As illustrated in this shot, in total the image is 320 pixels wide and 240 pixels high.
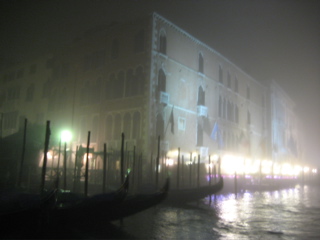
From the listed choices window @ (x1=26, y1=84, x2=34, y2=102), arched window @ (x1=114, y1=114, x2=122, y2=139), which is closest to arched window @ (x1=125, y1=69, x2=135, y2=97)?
arched window @ (x1=114, y1=114, x2=122, y2=139)

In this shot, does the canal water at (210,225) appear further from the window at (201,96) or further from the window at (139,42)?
the window at (201,96)

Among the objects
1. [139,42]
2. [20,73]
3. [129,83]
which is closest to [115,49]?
[139,42]

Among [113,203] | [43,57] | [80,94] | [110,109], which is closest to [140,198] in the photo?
[113,203]

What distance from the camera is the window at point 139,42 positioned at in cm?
2277

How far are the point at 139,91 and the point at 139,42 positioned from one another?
146 inches

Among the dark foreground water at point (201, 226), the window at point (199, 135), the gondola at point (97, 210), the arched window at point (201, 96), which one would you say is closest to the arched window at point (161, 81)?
the arched window at point (201, 96)

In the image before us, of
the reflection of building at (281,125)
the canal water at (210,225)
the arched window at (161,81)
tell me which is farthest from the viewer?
the reflection of building at (281,125)

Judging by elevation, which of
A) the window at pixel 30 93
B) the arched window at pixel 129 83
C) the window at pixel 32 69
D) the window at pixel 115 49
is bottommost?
the arched window at pixel 129 83

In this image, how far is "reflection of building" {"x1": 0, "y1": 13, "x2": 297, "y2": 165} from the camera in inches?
877

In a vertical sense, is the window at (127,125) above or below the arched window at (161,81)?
below

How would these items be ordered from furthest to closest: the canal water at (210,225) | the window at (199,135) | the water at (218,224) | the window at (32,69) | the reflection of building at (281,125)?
the reflection of building at (281,125) < the window at (32,69) < the window at (199,135) < the water at (218,224) < the canal water at (210,225)

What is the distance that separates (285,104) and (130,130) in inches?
1432

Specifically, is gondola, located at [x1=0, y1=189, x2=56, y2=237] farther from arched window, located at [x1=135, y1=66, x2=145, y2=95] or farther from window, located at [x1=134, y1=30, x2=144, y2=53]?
window, located at [x1=134, y1=30, x2=144, y2=53]

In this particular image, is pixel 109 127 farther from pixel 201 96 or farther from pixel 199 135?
pixel 201 96
